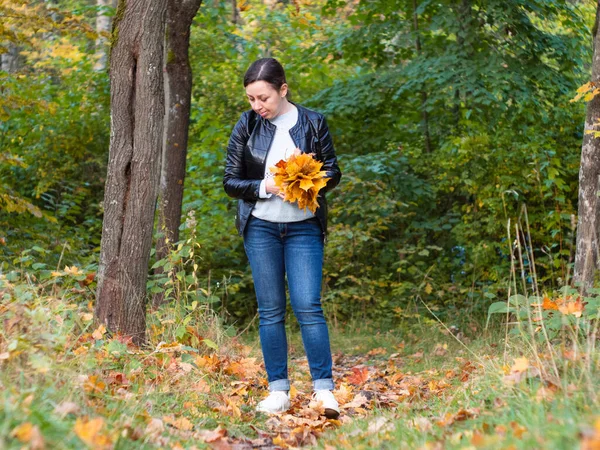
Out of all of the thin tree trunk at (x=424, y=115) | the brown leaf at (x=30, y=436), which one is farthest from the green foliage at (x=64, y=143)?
the brown leaf at (x=30, y=436)

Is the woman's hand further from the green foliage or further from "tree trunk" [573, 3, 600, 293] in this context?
the green foliage

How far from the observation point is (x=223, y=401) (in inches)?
173

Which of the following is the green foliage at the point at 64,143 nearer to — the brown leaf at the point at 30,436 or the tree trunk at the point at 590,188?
the tree trunk at the point at 590,188

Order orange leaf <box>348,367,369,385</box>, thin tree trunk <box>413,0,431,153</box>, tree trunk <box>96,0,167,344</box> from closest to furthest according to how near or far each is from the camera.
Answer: tree trunk <box>96,0,167,344</box>
orange leaf <box>348,367,369,385</box>
thin tree trunk <box>413,0,431,153</box>

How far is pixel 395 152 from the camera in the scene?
10641 millimetres

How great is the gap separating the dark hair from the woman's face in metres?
0.02

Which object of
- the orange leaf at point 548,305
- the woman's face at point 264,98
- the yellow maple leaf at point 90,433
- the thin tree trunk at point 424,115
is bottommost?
the yellow maple leaf at point 90,433

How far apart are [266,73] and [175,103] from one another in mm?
3748

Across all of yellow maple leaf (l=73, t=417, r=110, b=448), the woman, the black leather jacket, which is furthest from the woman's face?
yellow maple leaf (l=73, t=417, r=110, b=448)

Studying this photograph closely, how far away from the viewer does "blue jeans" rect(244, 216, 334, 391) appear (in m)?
4.27

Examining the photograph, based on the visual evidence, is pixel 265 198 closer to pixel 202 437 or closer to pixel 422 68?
pixel 202 437

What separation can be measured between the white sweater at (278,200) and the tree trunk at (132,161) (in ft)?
4.42

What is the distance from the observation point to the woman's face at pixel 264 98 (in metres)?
4.23

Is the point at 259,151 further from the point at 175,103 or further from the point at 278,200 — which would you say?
the point at 175,103
